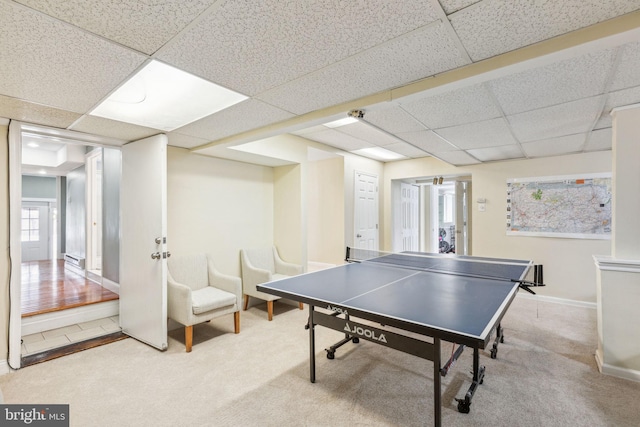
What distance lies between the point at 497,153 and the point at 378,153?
6.33ft

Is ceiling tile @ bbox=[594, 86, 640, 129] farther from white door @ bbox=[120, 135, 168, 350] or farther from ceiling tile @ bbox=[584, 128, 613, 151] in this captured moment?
white door @ bbox=[120, 135, 168, 350]

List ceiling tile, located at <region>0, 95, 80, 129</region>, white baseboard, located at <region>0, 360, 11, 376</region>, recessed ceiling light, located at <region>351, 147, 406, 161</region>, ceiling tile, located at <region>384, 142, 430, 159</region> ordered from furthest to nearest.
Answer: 1. recessed ceiling light, located at <region>351, 147, 406, 161</region>
2. ceiling tile, located at <region>384, 142, 430, 159</region>
3. white baseboard, located at <region>0, 360, 11, 376</region>
4. ceiling tile, located at <region>0, 95, 80, 129</region>

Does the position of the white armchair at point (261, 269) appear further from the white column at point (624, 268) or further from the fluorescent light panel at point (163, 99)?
the white column at point (624, 268)

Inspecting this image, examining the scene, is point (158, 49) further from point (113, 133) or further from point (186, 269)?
point (186, 269)

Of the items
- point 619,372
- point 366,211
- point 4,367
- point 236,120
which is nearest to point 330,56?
point 236,120

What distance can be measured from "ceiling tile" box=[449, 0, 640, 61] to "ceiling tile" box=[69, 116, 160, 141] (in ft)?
9.22

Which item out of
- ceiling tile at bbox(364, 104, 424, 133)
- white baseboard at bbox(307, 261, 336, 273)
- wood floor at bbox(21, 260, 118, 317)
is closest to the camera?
ceiling tile at bbox(364, 104, 424, 133)

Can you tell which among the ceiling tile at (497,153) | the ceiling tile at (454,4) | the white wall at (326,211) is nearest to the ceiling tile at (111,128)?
the ceiling tile at (454,4)

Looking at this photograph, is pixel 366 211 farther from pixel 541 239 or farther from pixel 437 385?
pixel 437 385

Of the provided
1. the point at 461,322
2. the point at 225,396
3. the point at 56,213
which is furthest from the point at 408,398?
the point at 56,213

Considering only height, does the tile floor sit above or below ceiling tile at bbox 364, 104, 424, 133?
below

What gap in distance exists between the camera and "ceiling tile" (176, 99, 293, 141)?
94.2 inches

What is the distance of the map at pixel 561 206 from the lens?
425 cm

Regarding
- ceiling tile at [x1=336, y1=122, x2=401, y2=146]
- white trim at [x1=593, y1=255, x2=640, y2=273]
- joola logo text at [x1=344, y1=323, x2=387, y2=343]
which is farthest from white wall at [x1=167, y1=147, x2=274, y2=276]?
white trim at [x1=593, y1=255, x2=640, y2=273]
